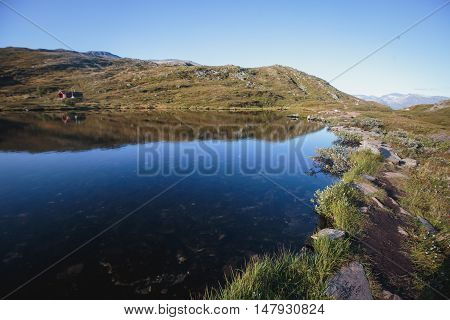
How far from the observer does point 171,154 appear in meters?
33.5

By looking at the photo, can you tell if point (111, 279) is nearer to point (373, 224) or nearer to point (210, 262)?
point (210, 262)

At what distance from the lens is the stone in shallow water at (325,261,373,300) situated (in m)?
9.24

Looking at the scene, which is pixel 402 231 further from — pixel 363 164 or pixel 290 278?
pixel 363 164

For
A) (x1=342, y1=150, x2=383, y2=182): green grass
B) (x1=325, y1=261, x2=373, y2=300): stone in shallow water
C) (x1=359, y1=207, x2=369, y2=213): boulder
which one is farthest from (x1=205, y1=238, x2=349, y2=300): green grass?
(x1=342, y1=150, x2=383, y2=182): green grass

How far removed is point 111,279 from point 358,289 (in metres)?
9.36

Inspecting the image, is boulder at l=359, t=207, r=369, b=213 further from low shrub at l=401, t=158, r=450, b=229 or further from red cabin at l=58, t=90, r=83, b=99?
red cabin at l=58, t=90, r=83, b=99

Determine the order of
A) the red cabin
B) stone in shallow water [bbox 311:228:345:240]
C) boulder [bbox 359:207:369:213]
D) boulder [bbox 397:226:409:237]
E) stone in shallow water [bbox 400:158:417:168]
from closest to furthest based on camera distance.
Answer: stone in shallow water [bbox 311:228:345:240] → boulder [bbox 397:226:409:237] → boulder [bbox 359:207:369:213] → stone in shallow water [bbox 400:158:417:168] → the red cabin

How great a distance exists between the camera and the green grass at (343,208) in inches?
557

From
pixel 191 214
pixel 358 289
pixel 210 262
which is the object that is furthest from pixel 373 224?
pixel 191 214

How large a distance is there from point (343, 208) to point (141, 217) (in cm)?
1171

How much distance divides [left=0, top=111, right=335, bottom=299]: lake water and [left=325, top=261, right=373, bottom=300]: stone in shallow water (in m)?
3.69

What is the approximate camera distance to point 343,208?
1523cm

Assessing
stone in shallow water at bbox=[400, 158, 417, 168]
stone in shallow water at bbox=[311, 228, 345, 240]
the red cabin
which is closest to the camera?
stone in shallow water at bbox=[311, 228, 345, 240]
